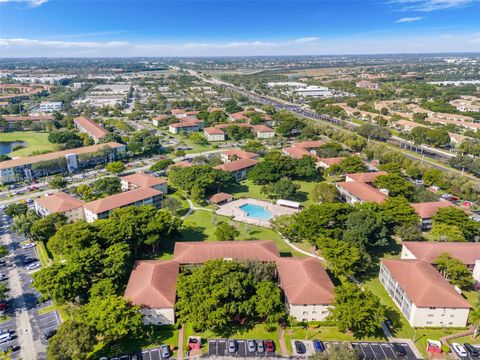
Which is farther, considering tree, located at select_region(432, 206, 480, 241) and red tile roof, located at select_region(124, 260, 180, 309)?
tree, located at select_region(432, 206, 480, 241)

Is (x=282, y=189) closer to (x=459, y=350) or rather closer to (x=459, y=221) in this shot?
(x=459, y=221)

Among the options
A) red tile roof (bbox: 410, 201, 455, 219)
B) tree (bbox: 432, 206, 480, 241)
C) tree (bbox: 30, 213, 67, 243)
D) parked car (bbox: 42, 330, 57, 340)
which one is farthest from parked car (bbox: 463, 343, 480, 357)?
tree (bbox: 30, 213, 67, 243)

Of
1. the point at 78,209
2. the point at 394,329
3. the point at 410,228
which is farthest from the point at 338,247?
the point at 78,209

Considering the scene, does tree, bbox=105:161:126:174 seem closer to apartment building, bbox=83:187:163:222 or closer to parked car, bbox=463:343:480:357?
apartment building, bbox=83:187:163:222

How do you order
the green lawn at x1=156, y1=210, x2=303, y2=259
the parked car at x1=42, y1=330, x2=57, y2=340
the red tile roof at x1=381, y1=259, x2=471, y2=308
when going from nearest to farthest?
the parked car at x1=42, y1=330, x2=57, y2=340 < the red tile roof at x1=381, y1=259, x2=471, y2=308 < the green lawn at x1=156, y1=210, x2=303, y2=259

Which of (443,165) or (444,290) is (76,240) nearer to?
(444,290)

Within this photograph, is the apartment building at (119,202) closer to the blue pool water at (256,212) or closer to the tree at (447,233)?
the blue pool water at (256,212)

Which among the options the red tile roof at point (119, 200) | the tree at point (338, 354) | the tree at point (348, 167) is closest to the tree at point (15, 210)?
the red tile roof at point (119, 200)
